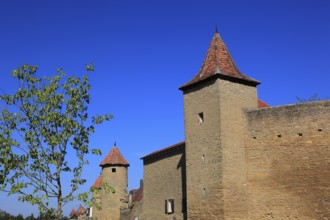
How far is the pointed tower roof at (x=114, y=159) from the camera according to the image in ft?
119

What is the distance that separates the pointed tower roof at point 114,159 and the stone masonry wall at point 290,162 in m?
18.8

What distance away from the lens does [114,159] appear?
36625 mm

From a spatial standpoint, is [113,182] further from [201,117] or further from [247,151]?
[247,151]

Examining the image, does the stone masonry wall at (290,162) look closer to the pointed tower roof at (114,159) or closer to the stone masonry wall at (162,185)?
the stone masonry wall at (162,185)

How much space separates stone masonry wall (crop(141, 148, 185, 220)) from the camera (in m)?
24.2

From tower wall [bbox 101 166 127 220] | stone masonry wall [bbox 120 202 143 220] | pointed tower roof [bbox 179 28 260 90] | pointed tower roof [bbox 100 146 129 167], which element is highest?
pointed tower roof [bbox 179 28 260 90]

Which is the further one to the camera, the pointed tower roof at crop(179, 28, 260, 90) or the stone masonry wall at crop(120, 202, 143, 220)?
the stone masonry wall at crop(120, 202, 143, 220)

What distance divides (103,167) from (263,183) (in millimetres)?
20420

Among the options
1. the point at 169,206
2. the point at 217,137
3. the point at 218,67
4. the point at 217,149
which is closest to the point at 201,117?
the point at 217,137

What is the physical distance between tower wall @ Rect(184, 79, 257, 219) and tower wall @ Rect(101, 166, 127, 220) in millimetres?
15926

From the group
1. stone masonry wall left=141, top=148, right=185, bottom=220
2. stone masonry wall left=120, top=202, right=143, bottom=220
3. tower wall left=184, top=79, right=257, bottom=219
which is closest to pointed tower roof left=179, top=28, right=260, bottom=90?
tower wall left=184, top=79, right=257, bottom=219

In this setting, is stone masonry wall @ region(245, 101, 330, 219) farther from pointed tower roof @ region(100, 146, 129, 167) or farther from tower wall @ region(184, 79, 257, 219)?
pointed tower roof @ region(100, 146, 129, 167)

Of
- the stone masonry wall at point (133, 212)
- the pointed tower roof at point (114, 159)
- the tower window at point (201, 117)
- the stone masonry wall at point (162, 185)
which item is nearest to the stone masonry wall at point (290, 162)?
the tower window at point (201, 117)

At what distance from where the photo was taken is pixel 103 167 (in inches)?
1442
